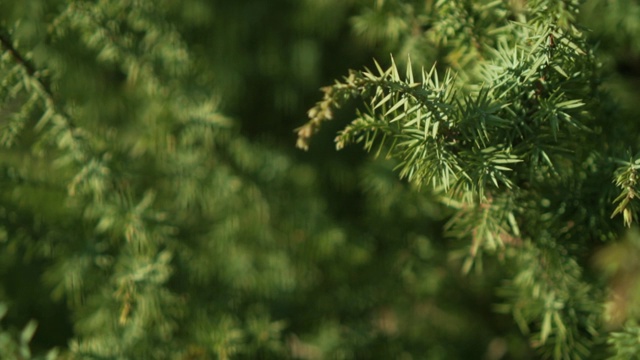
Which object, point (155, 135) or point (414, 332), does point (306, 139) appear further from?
point (414, 332)

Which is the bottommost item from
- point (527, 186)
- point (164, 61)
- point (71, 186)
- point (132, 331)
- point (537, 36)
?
point (132, 331)

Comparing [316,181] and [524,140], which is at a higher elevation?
[524,140]

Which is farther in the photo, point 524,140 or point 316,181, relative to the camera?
point 316,181

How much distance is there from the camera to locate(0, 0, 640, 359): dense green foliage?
1.73ft

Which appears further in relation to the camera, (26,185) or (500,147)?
(26,185)

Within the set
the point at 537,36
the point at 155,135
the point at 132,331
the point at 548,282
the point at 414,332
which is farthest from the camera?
the point at 414,332

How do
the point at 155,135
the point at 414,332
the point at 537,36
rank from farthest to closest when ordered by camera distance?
1. the point at 414,332
2. the point at 155,135
3. the point at 537,36

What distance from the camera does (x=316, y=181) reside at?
106 cm

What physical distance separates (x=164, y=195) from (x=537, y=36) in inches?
25.7

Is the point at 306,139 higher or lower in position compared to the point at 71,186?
higher

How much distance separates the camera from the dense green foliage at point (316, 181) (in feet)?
Answer: 1.73

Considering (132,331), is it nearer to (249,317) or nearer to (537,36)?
(249,317)

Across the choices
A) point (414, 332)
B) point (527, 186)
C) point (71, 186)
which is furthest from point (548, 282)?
point (71, 186)

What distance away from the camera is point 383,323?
1.06 meters
